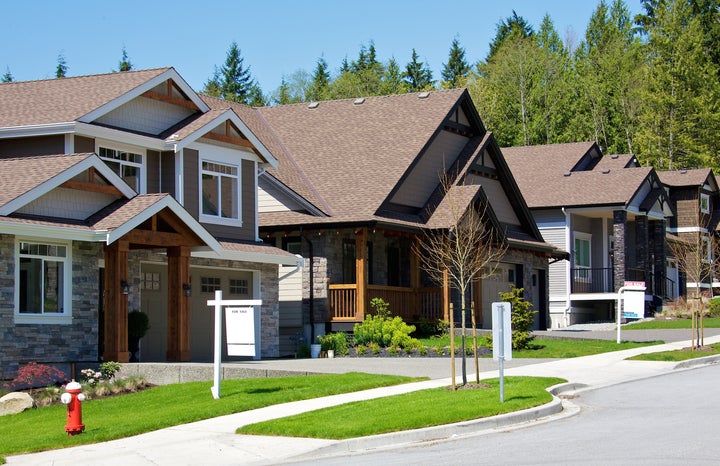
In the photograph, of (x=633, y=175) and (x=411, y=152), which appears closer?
(x=411, y=152)

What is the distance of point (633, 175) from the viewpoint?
152 ft

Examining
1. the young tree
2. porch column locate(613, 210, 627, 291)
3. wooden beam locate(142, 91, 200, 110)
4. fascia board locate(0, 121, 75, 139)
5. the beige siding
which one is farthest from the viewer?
porch column locate(613, 210, 627, 291)

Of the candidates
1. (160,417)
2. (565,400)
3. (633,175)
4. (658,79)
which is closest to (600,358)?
(565,400)

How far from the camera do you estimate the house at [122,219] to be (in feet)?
74.7

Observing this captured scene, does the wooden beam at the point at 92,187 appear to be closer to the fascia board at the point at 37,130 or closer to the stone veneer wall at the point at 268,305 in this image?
the fascia board at the point at 37,130

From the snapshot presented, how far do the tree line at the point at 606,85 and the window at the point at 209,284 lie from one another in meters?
40.0

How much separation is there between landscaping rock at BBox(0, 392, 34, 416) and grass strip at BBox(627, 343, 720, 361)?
14.2 meters

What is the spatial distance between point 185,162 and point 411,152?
8.67m

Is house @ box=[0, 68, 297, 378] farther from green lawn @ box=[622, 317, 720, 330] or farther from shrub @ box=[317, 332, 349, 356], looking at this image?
green lawn @ box=[622, 317, 720, 330]

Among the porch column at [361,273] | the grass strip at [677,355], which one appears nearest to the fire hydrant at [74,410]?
the grass strip at [677,355]

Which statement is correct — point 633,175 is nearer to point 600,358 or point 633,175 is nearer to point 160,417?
point 600,358

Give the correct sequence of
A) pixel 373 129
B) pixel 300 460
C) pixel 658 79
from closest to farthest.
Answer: pixel 300 460, pixel 373 129, pixel 658 79

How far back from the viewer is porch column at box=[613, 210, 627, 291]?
44.8 meters

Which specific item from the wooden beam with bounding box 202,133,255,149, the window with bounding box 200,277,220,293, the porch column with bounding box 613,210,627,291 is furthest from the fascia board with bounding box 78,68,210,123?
the porch column with bounding box 613,210,627,291
